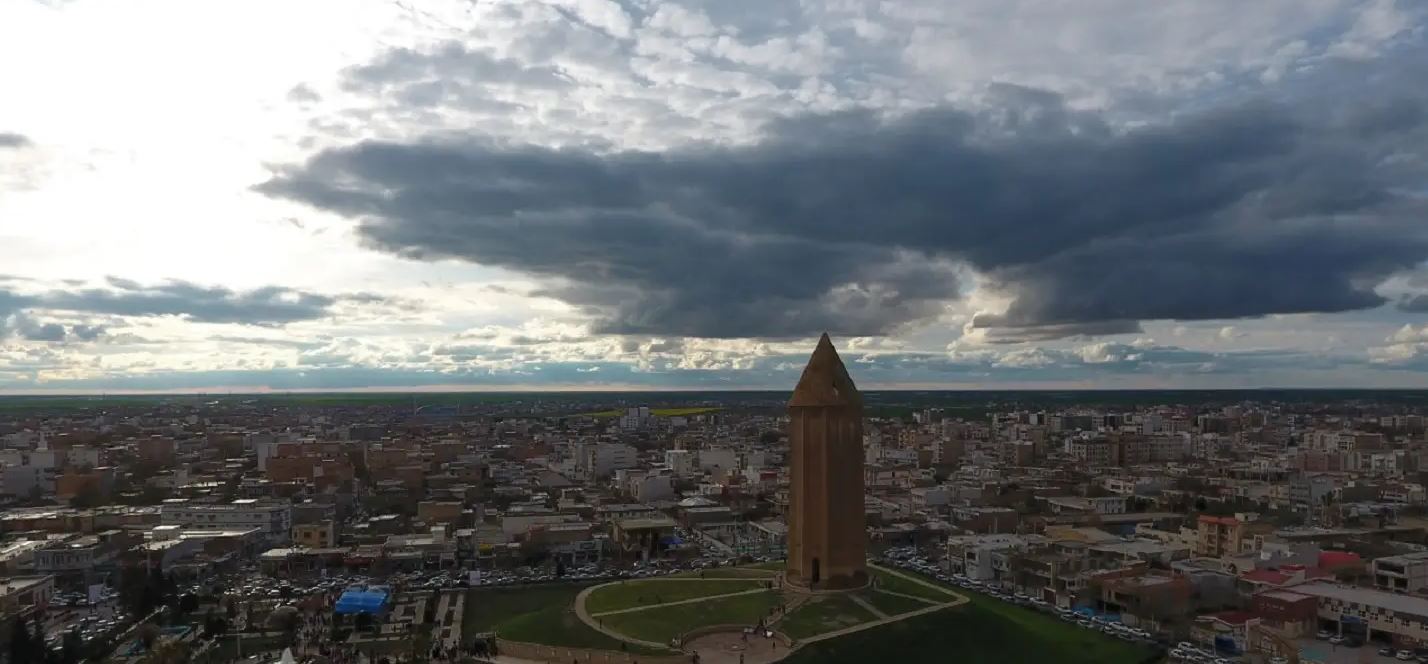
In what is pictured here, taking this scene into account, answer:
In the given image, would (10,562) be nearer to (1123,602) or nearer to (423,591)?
(423,591)

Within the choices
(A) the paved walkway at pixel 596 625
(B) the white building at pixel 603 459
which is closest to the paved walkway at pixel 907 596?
(A) the paved walkway at pixel 596 625

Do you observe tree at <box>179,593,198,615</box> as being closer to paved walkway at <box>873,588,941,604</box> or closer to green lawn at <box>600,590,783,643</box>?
green lawn at <box>600,590,783,643</box>

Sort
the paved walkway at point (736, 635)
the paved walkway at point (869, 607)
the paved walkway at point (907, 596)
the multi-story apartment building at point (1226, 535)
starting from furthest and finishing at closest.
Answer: the multi-story apartment building at point (1226, 535) < the paved walkway at point (907, 596) < the paved walkway at point (869, 607) < the paved walkway at point (736, 635)

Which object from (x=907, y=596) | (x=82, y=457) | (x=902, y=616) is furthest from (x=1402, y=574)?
(x=82, y=457)

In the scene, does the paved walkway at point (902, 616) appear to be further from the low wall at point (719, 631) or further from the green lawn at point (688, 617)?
the green lawn at point (688, 617)

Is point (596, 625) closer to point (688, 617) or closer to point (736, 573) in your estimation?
point (688, 617)

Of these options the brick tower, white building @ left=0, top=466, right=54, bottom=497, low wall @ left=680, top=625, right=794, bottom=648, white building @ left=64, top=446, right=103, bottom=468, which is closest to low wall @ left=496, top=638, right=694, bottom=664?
low wall @ left=680, top=625, right=794, bottom=648

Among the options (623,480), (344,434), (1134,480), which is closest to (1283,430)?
(1134,480)

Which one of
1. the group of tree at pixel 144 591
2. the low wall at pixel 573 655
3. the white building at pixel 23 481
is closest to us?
the low wall at pixel 573 655
